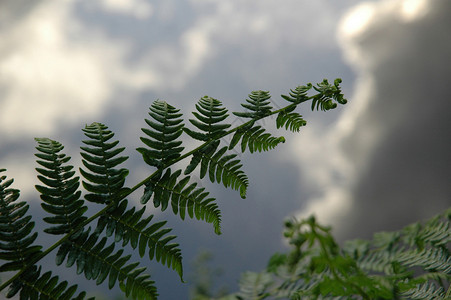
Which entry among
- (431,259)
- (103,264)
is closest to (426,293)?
(431,259)

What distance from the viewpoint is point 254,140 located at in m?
0.80

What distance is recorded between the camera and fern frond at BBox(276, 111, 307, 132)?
81 centimetres

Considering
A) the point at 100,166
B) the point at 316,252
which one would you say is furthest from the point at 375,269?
the point at 100,166

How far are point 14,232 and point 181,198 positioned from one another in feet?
0.91

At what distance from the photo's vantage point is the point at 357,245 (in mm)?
1475

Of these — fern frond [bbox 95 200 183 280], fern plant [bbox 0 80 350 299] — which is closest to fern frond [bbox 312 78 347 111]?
fern plant [bbox 0 80 350 299]

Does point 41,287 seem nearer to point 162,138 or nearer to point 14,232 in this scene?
point 14,232

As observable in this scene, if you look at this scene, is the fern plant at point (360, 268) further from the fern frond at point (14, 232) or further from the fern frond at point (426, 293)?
the fern frond at point (14, 232)

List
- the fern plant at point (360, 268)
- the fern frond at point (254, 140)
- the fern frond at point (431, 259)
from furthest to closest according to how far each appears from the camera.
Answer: the fern frond at point (431, 259), the fern frond at point (254, 140), the fern plant at point (360, 268)

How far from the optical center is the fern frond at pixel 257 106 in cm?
79

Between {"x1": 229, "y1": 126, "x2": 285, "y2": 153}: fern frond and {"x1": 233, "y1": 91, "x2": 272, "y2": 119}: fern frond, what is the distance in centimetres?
3

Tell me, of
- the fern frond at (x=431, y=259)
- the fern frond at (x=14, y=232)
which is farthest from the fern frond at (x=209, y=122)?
the fern frond at (x=431, y=259)

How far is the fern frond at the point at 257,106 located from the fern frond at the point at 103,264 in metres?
0.33

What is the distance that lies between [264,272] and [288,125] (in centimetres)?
77
